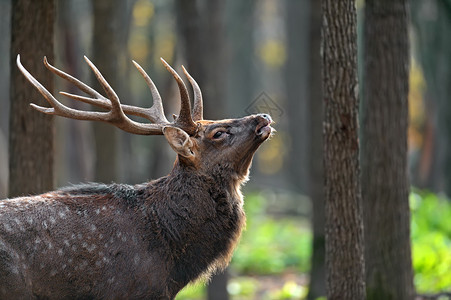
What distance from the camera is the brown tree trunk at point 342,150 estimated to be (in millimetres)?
6211

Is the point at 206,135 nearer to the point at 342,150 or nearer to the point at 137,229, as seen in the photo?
the point at 137,229

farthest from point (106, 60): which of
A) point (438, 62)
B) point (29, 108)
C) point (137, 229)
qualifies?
point (438, 62)

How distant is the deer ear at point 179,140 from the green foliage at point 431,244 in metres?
4.90

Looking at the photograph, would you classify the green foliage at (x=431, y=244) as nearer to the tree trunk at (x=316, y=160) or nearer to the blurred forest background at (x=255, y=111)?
the blurred forest background at (x=255, y=111)

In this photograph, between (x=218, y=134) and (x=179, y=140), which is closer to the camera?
(x=179, y=140)

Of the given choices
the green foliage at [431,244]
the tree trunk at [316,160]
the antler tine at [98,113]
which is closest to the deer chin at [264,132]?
the antler tine at [98,113]

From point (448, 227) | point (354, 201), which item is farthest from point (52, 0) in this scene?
point (448, 227)

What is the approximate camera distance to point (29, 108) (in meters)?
7.36

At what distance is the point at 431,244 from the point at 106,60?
6.39 metres

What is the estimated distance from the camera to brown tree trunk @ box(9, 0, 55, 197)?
738 centimetres

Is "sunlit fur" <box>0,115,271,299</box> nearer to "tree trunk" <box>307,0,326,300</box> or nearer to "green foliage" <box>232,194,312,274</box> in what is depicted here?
"tree trunk" <box>307,0,326,300</box>

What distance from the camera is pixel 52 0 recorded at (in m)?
7.50

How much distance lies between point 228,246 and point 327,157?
133 centimetres

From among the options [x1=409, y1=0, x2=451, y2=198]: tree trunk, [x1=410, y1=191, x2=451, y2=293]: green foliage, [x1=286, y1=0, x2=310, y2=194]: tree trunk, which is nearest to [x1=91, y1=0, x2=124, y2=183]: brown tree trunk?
[x1=410, y1=191, x2=451, y2=293]: green foliage
